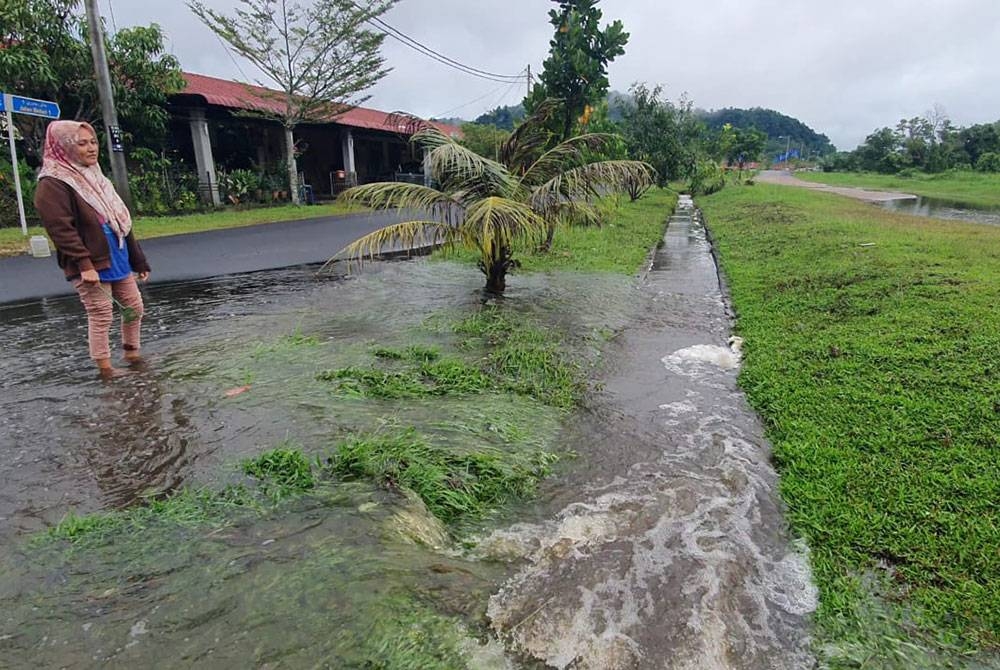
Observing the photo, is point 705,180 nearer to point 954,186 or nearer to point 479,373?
point 954,186

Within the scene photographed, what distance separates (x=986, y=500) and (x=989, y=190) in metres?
39.5

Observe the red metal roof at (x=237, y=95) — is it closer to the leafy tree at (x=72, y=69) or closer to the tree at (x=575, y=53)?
the leafy tree at (x=72, y=69)

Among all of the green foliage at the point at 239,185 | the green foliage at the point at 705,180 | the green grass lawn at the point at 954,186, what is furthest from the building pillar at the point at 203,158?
the green grass lawn at the point at 954,186

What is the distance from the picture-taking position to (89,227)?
13.9 feet

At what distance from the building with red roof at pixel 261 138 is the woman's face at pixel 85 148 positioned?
1123cm

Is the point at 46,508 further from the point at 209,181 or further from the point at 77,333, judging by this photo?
the point at 209,181

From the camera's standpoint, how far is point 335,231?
14.9 metres

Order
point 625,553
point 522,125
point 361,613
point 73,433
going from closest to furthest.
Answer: point 361,613 → point 625,553 → point 73,433 → point 522,125

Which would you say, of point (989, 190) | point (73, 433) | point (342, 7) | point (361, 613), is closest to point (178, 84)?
point (342, 7)

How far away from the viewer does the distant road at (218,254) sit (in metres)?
8.27

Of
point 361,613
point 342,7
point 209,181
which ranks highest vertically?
point 342,7

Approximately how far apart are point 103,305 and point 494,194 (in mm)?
4665

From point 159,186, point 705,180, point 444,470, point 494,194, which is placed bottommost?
point 444,470

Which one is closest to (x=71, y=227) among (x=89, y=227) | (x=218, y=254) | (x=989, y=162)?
(x=89, y=227)
